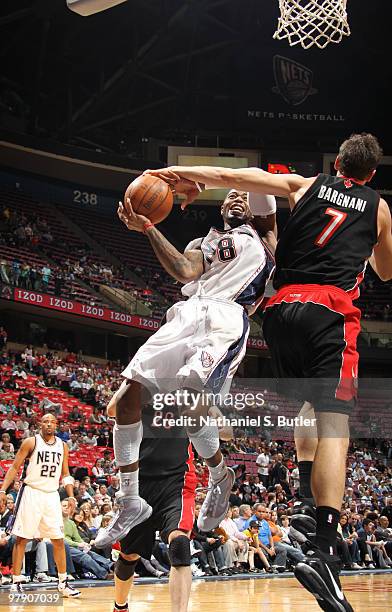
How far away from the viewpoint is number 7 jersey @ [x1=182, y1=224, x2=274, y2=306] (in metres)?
5.12

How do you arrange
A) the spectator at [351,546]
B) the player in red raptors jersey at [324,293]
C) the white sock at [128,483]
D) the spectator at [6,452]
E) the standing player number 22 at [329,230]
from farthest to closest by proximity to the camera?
1. the spectator at [6,452]
2. the spectator at [351,546]
3. the white sock at [128,483]
4. the standing player number 22 at [329,230]
5. the player in red raptors jersey at [324,293]

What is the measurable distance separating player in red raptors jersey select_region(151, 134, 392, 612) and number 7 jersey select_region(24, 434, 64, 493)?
5090mm

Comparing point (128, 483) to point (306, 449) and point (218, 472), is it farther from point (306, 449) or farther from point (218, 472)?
point (306, 449)

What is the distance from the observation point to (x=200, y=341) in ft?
16.3

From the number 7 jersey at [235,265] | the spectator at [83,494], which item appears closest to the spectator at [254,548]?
the spectator at [83,494]

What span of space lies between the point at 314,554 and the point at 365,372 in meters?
25.9

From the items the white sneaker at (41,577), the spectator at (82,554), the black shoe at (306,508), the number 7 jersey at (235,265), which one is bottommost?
the white sneaker at (41,577)

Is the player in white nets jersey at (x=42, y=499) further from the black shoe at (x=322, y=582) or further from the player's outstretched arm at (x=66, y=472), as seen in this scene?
the black shoe at (x=322, y=582)

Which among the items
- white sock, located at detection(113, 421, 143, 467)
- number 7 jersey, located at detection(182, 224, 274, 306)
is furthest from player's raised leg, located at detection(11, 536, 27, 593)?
number 7 jersey, located at detection(182, 224, 274, 306)

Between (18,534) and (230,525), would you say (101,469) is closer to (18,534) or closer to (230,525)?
(230,525)

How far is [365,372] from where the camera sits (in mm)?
29094

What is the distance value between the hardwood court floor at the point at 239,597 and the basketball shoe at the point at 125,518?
266 cm

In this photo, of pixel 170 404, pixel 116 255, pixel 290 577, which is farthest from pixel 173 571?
pixel 116 255

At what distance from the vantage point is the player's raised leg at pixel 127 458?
16.1 ft
